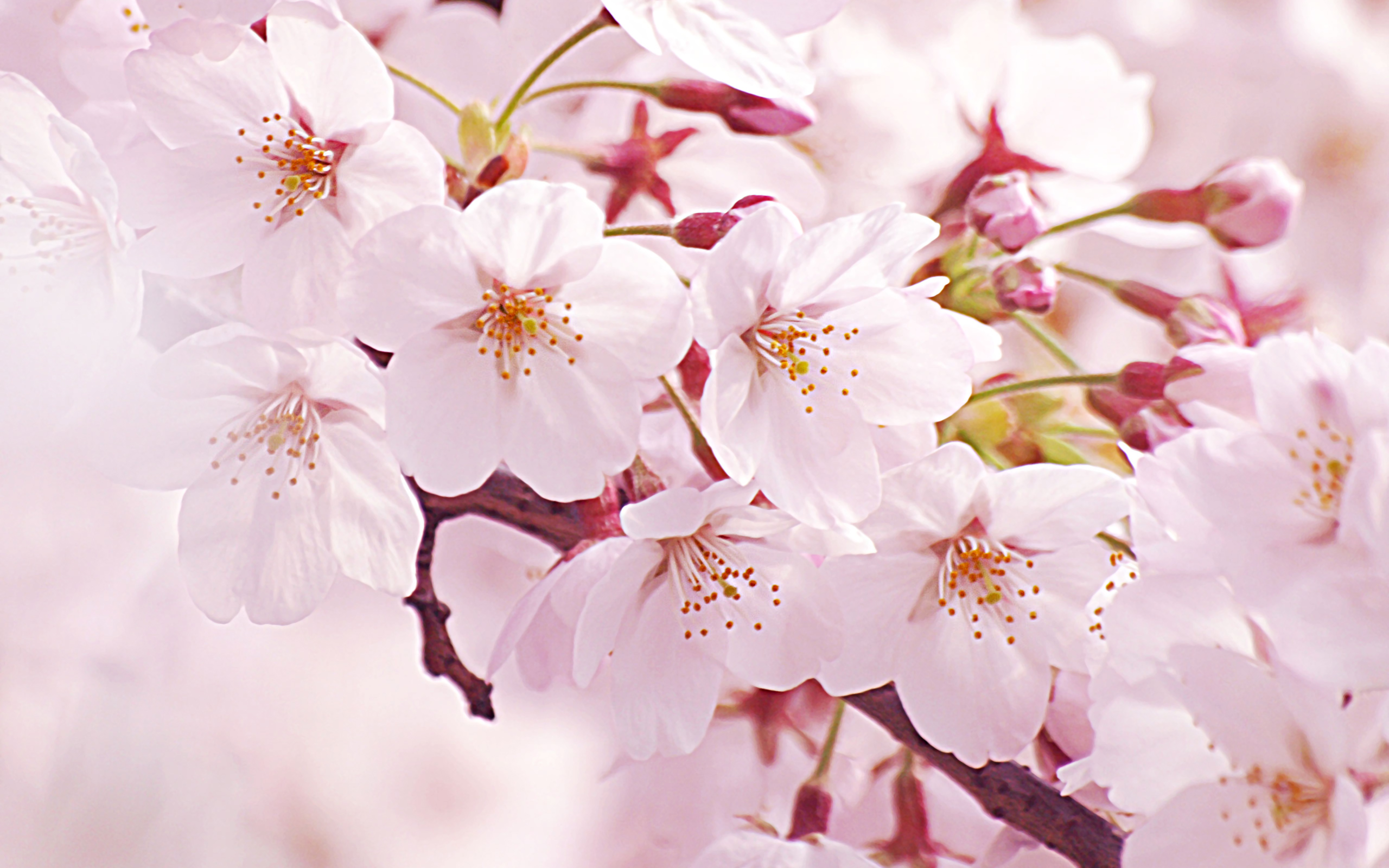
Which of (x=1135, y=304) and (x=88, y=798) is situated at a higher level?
(x=1135, y=304)

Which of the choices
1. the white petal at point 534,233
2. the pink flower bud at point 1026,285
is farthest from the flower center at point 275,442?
the pink flower bud at point 1026,285

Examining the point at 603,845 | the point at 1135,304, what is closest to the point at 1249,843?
the point at 1135,304

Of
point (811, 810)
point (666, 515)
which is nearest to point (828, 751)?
point (811, 810)

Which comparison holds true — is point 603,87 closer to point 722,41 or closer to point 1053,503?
point 722,41

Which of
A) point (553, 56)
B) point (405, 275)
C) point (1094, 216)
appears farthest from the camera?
point (1094, 216)

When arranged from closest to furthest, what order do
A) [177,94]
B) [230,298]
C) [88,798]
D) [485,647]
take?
1. [177,94]
2. [230,298]
3. [88,798]
4. [485,647]

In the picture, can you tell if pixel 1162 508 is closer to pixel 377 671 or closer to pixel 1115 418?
pixel 1115 418

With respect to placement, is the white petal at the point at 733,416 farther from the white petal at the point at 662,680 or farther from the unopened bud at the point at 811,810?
the unopened bud at the point at 811,810
